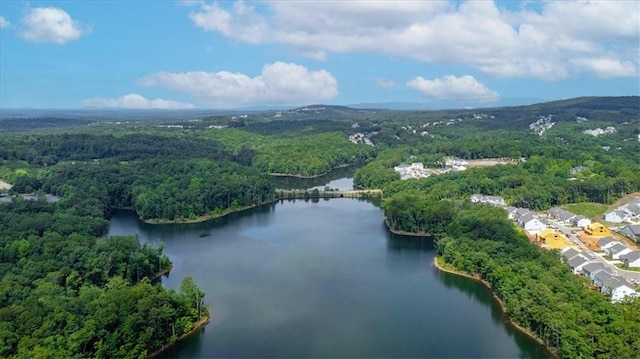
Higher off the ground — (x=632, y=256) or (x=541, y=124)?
(x=541, y=124)

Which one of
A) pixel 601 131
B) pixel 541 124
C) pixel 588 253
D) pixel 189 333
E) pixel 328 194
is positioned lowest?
pixel 189 333

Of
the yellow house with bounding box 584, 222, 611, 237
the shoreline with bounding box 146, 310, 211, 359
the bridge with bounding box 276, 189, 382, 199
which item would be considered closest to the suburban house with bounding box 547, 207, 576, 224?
the yellow house with bounding box 584, 222, 611, 237

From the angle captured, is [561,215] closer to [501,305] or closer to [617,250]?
[617,250]

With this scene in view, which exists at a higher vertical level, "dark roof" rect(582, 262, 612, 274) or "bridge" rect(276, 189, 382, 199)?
"dark roof" rect(582, 262, 612, 274)

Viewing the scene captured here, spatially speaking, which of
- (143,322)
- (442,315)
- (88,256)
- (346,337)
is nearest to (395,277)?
(442,315)

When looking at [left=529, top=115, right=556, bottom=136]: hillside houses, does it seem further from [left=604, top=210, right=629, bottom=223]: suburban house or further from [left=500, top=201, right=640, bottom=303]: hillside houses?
[left=500, top=201, right=640, bottom=303]: hillside houses

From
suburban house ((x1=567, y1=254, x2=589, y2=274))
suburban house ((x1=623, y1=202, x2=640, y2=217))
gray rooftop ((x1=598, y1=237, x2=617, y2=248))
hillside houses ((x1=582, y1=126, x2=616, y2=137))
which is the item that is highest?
hillside houses ((x1=582, y1=126, x2=616, y2=137))

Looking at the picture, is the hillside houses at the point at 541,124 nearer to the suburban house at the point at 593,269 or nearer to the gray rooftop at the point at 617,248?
the gray rooftop at the point at 617,248

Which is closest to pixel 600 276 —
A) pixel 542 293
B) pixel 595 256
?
pixel 595 256
